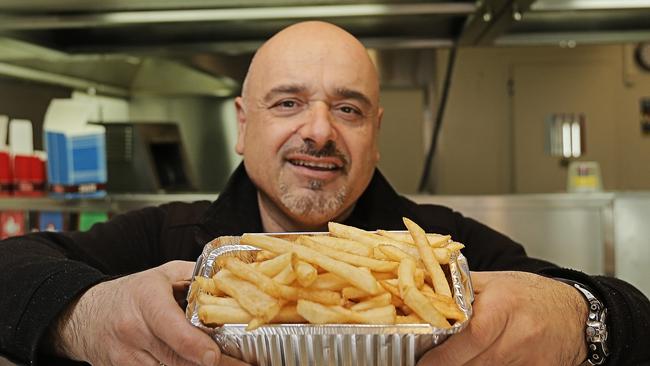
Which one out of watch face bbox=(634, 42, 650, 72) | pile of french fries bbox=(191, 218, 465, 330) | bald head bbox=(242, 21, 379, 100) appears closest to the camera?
pile of french fries bbox=(191, 218, 465, 330)

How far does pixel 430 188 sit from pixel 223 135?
1426 millimetres

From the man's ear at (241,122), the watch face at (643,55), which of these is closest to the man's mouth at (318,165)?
the man's ear at (241,122)

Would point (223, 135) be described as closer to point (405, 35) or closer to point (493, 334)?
point (405, 35)

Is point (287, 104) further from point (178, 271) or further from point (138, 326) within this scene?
point (138, 326)

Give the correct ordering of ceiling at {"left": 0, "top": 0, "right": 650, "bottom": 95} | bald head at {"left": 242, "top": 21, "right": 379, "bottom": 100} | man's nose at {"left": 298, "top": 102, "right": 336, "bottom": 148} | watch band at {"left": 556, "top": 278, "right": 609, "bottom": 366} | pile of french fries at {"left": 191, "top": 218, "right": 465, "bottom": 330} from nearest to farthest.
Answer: pile of french fries at {"left": 191, "top": 218, "right": 465, "bottom": 330}, watch band at {"left": 556, "top": 278, "right": 609, "bottom": 366}, man's nose at {"left": 298, "top": 102, "right": 336, "bottom": 148}, bald head at {"left": 242, "top": 21, "right": 379, "bottom": 100}, ceiling at {"left": 0, "top": 0, "right": 650, "bottom": 95}

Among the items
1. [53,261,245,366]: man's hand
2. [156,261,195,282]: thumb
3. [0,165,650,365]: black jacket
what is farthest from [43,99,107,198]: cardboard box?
[156,261,195,282]: thumb

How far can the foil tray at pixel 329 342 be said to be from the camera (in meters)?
0.85

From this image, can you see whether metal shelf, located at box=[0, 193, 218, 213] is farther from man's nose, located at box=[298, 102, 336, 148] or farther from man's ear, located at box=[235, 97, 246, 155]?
man's nose, located at box=[298, 102, 336, 148]

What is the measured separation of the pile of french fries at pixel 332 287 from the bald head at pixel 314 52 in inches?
36.2

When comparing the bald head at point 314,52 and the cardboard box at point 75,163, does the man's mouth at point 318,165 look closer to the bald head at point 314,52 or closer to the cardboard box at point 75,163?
the bald head at point 314,52

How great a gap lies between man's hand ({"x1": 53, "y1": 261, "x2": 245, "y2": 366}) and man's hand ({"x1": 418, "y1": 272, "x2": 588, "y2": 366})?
0.31 meters

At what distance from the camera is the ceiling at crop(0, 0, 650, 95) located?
2.81 metres

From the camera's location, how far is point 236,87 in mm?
4316

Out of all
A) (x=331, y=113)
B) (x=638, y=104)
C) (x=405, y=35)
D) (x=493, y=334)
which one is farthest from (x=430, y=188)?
(x=493, y=334)
